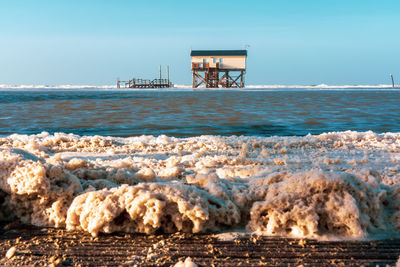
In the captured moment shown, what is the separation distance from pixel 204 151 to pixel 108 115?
660cm

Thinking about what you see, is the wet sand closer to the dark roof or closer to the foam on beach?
the foam on beach

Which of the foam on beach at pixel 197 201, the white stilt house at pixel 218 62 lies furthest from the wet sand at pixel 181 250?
the white stilt house at pixel 218 62

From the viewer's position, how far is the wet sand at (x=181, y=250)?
6.40 feet

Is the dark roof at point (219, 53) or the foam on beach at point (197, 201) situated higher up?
the dark roof at point (219, 53)

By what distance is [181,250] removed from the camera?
2078 mm

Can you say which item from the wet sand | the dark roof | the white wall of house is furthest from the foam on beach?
the dark roof

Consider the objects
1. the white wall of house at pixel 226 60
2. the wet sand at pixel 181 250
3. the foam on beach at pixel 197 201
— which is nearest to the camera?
the wet sand at pixel 181 250

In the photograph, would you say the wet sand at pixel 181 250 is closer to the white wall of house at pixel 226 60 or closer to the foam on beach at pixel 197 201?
the foam on beach at pixel 197 201

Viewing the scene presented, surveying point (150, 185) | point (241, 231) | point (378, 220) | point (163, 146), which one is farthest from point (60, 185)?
point (163, 146)

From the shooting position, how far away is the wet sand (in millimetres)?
1949

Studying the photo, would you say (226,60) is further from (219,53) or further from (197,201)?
(197,201)

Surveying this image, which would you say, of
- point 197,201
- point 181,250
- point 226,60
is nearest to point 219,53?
point 226,60

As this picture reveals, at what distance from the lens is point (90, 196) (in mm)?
2439

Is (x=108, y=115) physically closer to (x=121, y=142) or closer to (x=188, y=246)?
(x=121, y=142)
